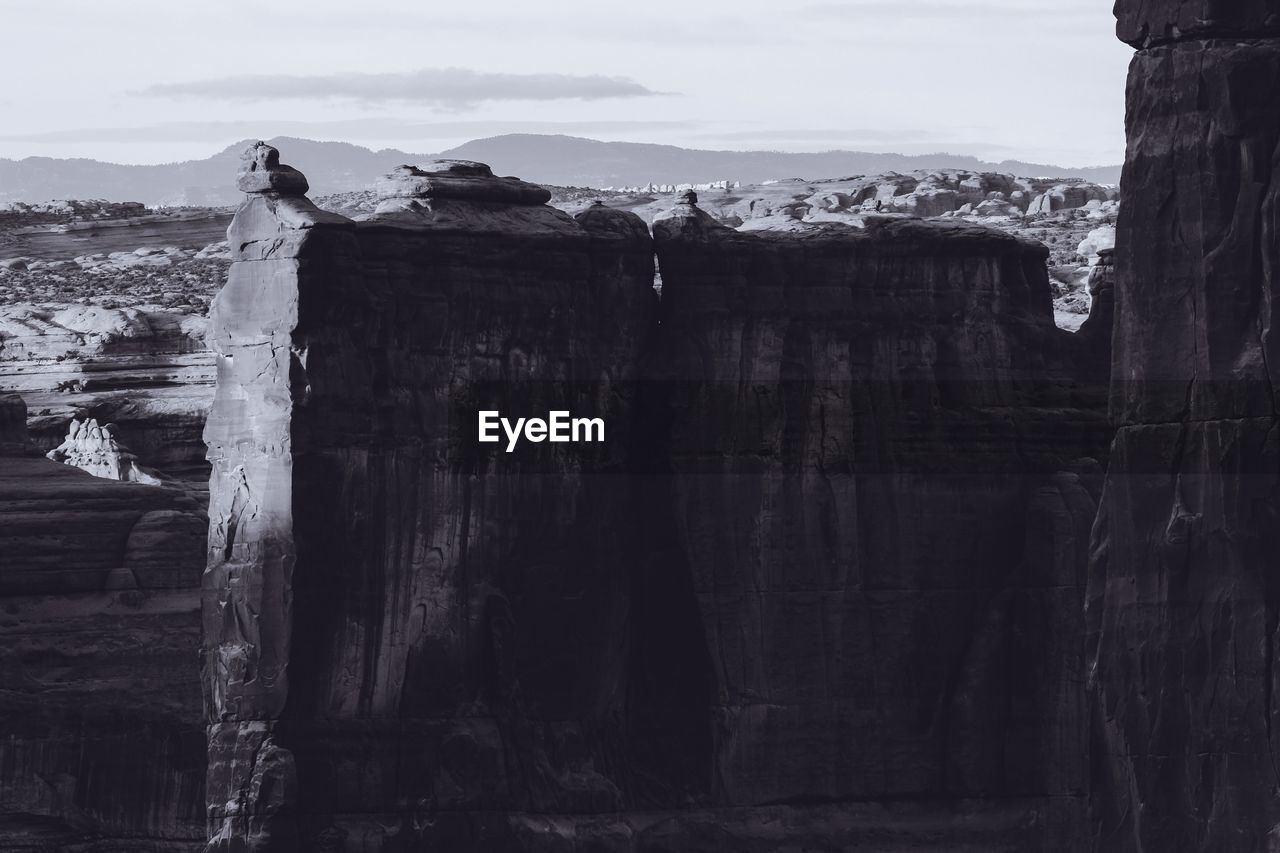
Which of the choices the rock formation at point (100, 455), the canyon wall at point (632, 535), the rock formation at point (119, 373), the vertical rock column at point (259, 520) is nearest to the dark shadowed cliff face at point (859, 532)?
the canyon wall at point (632, 535)

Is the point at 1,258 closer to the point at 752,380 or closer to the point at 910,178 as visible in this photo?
the point at 910,178

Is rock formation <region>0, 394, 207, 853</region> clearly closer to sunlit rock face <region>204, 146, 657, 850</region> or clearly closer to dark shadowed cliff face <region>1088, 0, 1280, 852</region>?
sunlit rock face <region>204, 146, 657, 850</region>

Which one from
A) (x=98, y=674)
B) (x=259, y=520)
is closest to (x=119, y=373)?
(x=98, y=674)

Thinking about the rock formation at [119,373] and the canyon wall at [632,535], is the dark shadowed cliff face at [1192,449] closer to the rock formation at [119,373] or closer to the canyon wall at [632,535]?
the canyon wall at [632,535]

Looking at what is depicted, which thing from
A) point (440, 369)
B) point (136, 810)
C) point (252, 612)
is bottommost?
point (136, 810)

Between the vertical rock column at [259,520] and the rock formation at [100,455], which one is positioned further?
the rock formation at [100,455]

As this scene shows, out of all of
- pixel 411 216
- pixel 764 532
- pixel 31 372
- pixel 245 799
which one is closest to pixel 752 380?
pixel 764 532

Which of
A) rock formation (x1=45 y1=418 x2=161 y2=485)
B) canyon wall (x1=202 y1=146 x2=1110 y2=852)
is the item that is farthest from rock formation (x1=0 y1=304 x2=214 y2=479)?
canyon wall (x1=202 y1=146 x2=1110 y2=852)
